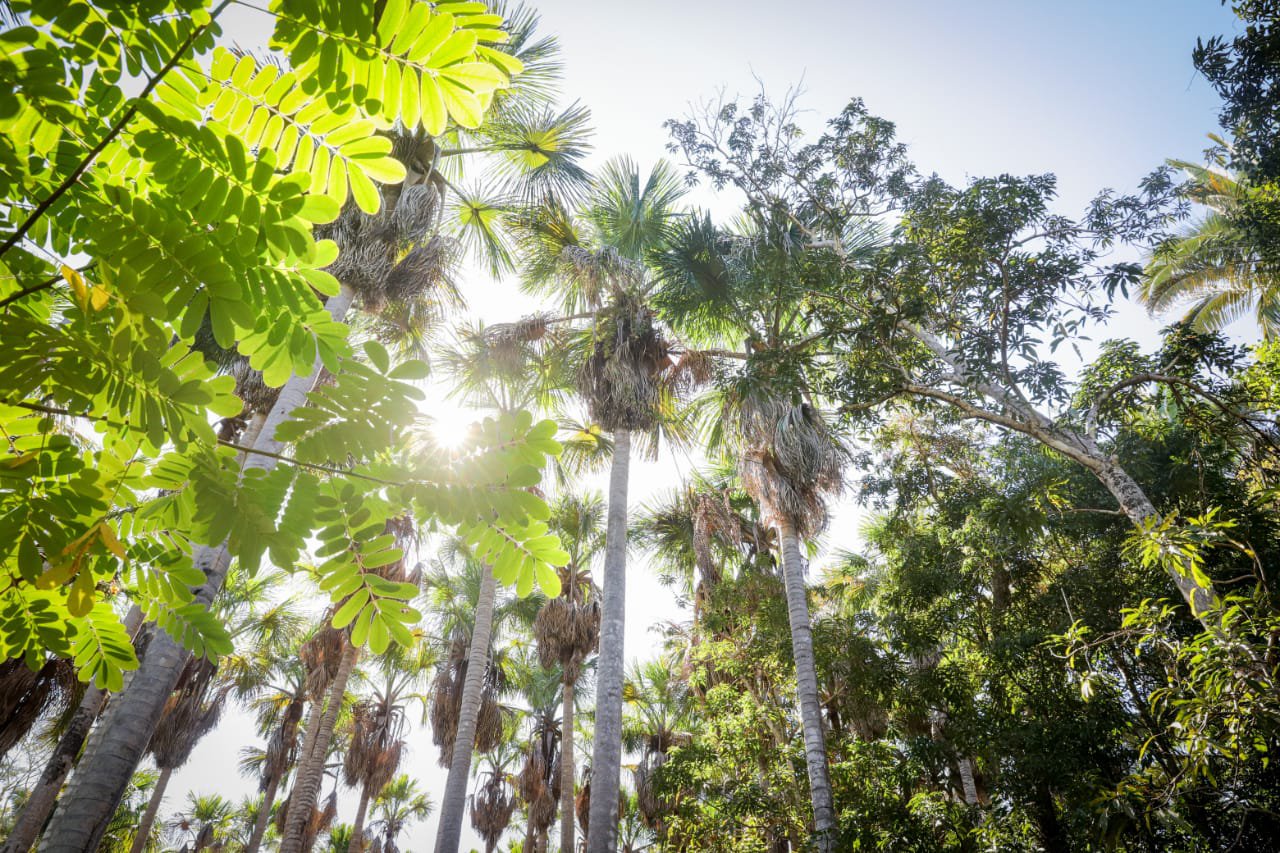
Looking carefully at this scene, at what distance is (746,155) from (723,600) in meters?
7.97

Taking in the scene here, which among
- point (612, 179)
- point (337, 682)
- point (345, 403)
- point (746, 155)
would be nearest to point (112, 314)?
point (345, 403)

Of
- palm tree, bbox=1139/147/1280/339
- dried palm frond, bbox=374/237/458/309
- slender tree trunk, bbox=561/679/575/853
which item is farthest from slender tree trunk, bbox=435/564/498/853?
palm tree, bbox=1139/147/1280/339

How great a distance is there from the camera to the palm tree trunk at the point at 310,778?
10539mm

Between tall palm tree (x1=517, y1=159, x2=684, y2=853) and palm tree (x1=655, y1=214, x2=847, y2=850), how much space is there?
2.30ft

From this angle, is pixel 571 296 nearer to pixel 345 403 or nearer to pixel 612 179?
pixel 612 179

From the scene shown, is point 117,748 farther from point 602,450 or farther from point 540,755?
point 540,755

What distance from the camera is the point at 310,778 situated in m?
11.3

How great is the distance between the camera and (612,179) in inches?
409

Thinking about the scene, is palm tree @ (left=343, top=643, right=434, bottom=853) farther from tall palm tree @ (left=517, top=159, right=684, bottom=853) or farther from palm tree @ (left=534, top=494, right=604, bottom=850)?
tall palm tree @ (left=517, top=159, right=684, bottom=853)

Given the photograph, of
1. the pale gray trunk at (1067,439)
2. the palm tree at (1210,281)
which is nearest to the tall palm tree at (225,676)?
the pale gray trunk at (1067,439)

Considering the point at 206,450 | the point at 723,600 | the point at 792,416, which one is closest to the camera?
the point at 206,450

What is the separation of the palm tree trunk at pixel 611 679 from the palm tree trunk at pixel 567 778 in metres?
5.56

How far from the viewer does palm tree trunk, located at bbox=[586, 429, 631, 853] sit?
685 centimetres

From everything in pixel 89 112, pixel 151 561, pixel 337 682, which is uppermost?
pixel 337 682
